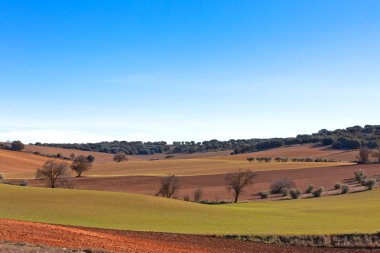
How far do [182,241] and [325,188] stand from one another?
171ft

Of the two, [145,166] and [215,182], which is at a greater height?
[145,166]

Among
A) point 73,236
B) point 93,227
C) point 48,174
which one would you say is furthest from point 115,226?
point 48,174

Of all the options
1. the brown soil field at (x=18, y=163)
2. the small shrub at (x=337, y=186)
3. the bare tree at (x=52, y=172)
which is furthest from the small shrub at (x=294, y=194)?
the brown soil field at (x=18, y=163)

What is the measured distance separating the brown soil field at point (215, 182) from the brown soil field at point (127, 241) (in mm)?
37387

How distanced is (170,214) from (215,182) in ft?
150

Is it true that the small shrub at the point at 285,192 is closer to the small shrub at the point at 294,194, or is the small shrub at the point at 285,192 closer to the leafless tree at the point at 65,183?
the small shrub at the point at 294,194

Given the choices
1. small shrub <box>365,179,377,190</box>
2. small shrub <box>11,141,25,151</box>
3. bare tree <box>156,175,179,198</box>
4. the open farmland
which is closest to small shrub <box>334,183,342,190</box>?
small shrub <box>365,179,377,190</box>

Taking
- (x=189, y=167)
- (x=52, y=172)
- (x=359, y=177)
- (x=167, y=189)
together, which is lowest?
(x=359, y=177)

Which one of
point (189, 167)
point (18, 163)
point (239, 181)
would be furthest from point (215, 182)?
point (18, 163)

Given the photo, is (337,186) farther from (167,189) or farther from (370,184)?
(167,189)

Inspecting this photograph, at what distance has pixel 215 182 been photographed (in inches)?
3418

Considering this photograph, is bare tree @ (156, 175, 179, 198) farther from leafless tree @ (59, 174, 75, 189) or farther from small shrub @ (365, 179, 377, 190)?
small shrub @ (365, 179, 377, 190)

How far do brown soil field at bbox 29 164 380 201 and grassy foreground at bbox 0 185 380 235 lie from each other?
21285 millimetres

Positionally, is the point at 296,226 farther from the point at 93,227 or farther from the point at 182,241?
the point at 93,227
